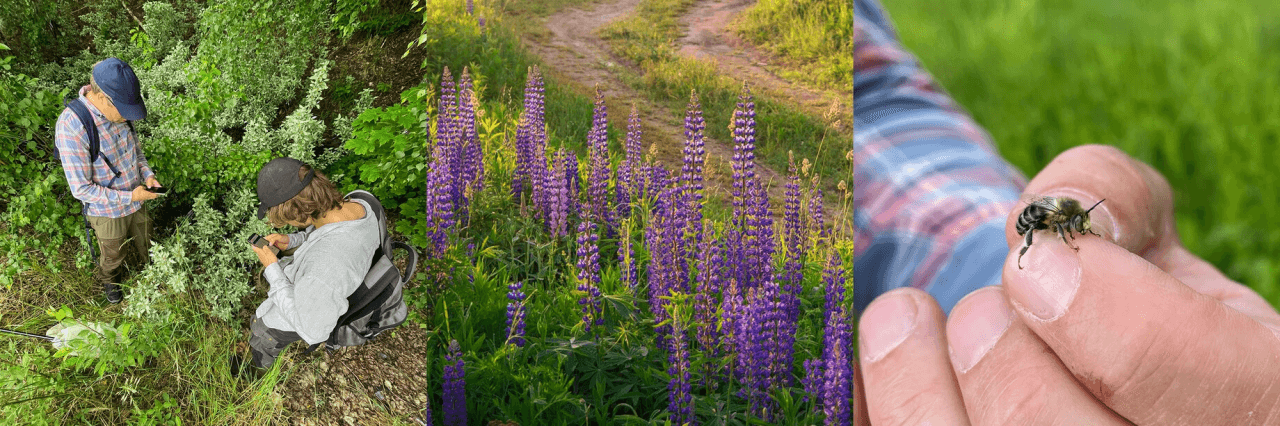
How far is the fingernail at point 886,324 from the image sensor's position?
2.42m

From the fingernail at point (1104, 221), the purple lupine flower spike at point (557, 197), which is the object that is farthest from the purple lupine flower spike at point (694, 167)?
the fingernail at point (1104, 221)

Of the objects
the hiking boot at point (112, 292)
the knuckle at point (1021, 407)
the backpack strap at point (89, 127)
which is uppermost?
the backpack strap at point (89, 127)

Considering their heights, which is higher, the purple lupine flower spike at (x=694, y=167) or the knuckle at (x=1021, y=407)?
the purple lupine flower spike at (x=694, y=167)

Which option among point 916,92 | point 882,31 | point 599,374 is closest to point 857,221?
point 916,92

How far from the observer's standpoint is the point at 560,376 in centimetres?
256

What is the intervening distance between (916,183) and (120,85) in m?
3.26

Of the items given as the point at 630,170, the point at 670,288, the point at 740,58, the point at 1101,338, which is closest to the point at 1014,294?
the point at 1101,338

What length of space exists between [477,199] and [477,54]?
21.5 inches

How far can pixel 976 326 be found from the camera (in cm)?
218

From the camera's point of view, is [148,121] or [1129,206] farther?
[148,121]

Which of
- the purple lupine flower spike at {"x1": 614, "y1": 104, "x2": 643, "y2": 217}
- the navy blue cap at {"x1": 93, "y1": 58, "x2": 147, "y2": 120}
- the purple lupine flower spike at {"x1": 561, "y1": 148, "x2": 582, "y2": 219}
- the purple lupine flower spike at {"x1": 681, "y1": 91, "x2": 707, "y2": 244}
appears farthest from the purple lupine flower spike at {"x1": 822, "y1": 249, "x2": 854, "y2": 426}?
the navy blue cap at {"x1": 93, "y1": 58, "x2": 147, "y2": 120}

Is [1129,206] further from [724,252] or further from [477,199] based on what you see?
[477,199]

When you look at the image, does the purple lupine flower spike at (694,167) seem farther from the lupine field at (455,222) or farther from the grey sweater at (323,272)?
the grey sweater at (323,272)

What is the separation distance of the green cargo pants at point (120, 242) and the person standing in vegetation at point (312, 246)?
61cm
